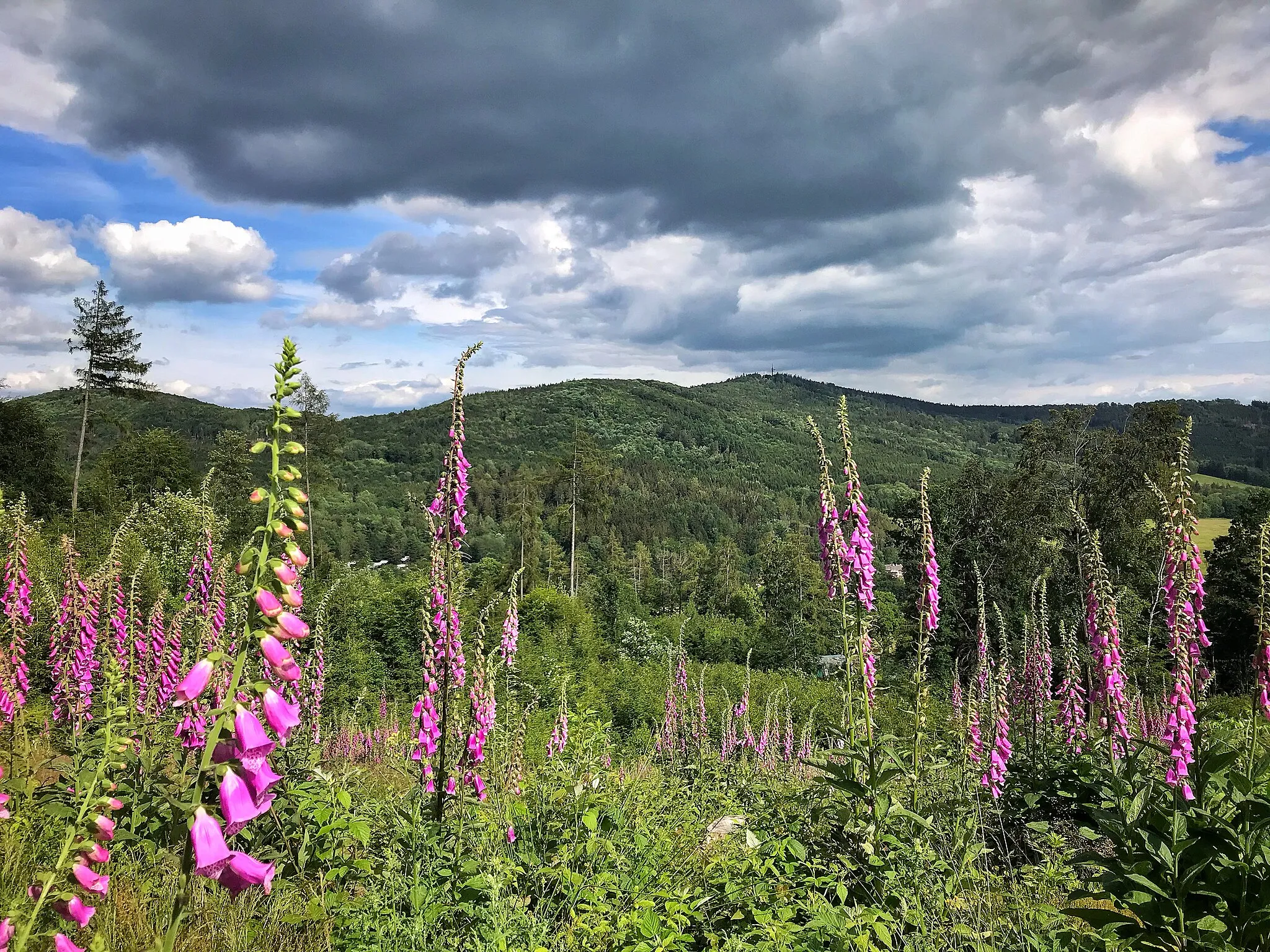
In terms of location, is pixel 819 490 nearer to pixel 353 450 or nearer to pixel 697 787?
pixel 697 787

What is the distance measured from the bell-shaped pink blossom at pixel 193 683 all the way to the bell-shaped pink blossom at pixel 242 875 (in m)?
0.42

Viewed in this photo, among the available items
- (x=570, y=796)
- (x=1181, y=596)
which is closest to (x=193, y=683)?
(x=570, y=796)

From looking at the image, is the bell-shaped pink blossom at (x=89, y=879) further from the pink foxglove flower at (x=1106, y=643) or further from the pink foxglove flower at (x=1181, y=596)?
the pink foxglove flower at (x=1106, y=643)

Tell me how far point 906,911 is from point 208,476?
6.18m

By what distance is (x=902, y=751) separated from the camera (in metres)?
5.11

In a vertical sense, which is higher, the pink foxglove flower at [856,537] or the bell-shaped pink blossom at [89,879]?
the pink foxglove flower at [856,537]

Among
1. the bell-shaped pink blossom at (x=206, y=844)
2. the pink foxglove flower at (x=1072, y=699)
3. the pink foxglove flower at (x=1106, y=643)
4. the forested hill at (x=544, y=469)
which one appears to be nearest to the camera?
the bell-shaped pink blossom at (x=206, y=844)

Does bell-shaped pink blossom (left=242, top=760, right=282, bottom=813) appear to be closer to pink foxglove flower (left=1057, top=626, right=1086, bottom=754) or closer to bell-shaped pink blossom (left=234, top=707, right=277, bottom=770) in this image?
bell-shaped pink blossom (left=234, top=707, right=277, bottom=770)

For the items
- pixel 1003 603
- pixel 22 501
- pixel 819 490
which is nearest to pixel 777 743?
pixel 819 490

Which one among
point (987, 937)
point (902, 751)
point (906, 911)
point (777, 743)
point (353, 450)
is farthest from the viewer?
point (353, 450)

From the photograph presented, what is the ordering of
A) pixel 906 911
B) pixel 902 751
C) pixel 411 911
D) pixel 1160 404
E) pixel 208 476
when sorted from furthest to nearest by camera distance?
pixel 1160 404
pixel 208 476
pixel 902 751
pixel 411 911
pixel 906 911

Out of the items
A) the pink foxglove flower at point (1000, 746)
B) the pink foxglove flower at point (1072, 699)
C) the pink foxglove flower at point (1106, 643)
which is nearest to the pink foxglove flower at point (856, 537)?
the pink foxglove flower at point (1106, 643)

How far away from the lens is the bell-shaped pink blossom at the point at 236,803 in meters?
1.77

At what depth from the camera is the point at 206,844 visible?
173 centimetres
